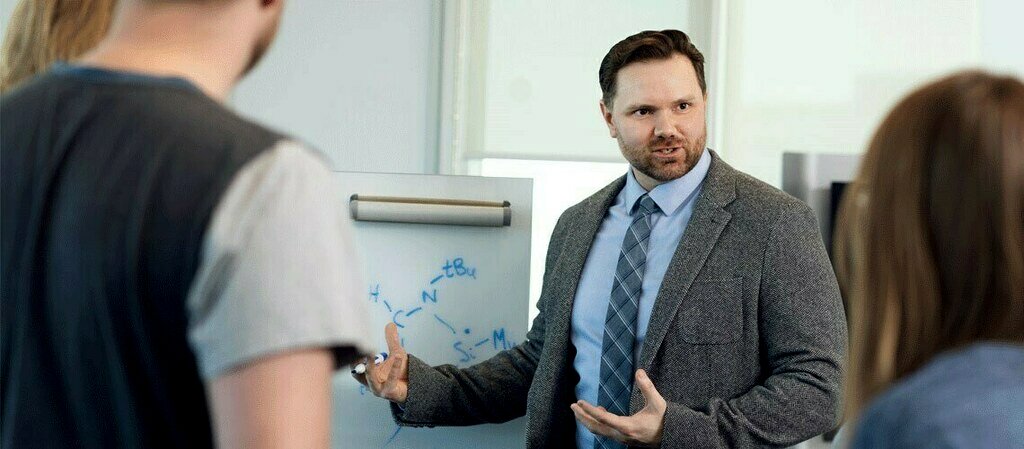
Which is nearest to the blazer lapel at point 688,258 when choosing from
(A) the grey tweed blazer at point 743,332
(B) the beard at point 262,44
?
(A) the grey tweed blazer at point 743,332

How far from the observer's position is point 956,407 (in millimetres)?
731

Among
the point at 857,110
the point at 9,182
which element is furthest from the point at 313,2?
the point at 9,182

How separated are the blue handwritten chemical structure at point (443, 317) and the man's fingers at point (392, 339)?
23 cm

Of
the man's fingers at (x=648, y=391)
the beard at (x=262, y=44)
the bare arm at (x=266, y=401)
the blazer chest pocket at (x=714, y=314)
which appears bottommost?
the man's fingers at (x=648, y=391)

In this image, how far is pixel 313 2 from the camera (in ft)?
11.5

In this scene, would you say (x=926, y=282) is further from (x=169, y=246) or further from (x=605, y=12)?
(x=605, y=12)

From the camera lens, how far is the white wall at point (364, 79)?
11.5 feet

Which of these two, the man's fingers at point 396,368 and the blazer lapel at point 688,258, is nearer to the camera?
the blazer lapel at point 688,258

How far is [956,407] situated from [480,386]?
193 centimetres

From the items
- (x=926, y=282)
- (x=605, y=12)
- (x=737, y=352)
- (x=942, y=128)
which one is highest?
(x=605, y=12)

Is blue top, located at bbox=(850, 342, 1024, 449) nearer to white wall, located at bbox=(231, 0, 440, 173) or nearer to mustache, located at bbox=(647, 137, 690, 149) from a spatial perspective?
mustache, located at bbox=(647, 137, 690, 149)

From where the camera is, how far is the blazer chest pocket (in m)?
2.18

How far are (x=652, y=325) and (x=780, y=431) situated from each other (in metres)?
0.30

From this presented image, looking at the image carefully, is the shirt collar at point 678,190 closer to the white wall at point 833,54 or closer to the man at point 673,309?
the man at point 673,309
